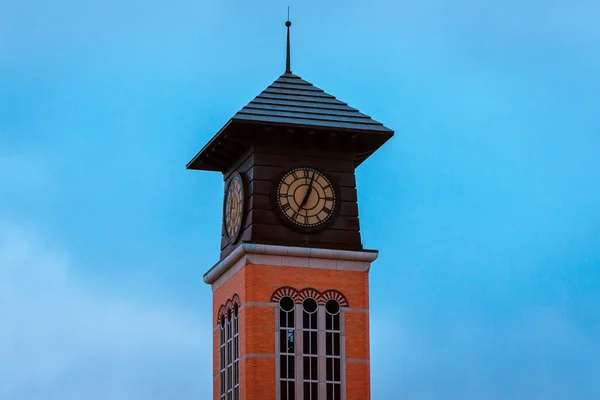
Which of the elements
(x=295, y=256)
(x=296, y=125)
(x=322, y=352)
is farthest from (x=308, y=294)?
(x=296, y=125)

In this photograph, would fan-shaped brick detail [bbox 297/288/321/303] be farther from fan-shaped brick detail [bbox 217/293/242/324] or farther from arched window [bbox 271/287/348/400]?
fan-shaped brick detail [bbox 217/293/242/324]

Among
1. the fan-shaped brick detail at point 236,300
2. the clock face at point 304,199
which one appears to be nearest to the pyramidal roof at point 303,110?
the clock face at point 304,199

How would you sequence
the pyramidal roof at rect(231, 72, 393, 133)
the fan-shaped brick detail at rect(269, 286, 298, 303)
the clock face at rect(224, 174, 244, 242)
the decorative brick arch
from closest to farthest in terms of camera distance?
the fan-shaped brick detail at rect(269, 286, 298, 303) → the decorative brick arch → the pyramidal roof at rect(231, 72, 393, 133) → the clock face at rect(224, 174, 244, 242)

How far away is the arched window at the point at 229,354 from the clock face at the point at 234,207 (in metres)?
2.82

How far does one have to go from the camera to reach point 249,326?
7438 centimetres

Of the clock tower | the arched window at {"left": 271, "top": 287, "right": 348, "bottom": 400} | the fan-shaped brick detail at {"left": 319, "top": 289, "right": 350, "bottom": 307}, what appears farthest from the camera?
the fan-shaped brick detail at {"left": 319, "top": 289, "right": 350, "bottom": 307}

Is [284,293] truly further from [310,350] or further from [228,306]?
[228,306]

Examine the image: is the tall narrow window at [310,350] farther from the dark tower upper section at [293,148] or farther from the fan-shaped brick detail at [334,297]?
the dark tower upper section at [293,148]

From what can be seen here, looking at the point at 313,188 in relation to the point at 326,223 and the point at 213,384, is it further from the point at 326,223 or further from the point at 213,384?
the point at 213,384

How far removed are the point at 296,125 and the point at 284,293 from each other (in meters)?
5.97

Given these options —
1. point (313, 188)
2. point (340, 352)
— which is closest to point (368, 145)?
point (313, 188)

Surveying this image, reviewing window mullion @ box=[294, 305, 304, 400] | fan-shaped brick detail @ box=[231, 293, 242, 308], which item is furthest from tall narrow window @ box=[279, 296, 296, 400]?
fan-shaped brick detail @ box=[231, 293, 242, 308]

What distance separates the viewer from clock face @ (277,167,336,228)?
76.1 m

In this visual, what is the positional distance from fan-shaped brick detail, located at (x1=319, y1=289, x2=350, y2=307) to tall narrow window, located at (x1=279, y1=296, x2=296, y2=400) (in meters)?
1.15
